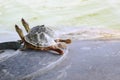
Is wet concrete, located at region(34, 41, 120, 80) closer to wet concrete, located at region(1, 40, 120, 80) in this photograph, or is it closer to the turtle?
wet concrete, located at region(1, 40, 120, 80)

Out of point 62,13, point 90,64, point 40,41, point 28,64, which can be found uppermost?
point 40,41

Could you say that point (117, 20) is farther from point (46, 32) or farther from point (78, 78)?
point (78, 78)

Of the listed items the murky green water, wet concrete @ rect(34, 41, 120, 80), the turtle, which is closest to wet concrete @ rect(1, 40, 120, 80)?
wet concrete @ rect(34, 41, 120, 80)

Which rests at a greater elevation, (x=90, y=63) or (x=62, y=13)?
(x=90, y=63)

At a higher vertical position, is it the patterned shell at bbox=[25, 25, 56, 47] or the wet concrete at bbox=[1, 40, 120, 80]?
the patterned shell at bbox=[25, 25, 56, 47]

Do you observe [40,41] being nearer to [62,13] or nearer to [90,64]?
[90,64]

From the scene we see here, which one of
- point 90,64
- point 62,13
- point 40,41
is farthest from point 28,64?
point 62,13

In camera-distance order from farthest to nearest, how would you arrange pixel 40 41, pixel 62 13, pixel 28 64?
A: pixel 62 13 → pixel 40 41 → pixel 28 64

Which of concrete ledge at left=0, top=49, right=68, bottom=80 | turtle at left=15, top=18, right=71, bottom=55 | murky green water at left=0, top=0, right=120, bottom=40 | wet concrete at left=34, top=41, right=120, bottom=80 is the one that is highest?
turtle at left=15, top=18, right=71, bottom=55
